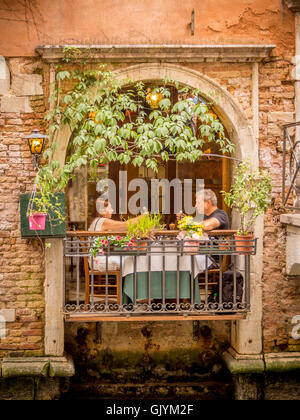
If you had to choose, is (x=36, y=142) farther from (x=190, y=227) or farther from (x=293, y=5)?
(x=293, y=5)

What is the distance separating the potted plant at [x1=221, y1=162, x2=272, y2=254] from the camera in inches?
213

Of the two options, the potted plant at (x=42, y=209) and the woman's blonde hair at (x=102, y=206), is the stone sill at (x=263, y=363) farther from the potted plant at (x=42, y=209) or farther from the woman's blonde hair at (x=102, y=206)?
the potted plant at (x=42, y=209)

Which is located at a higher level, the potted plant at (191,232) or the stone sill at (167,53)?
the stone sill at (167,53)

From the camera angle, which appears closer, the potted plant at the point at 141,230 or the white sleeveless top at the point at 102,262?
the potted plant at the point at 141,230

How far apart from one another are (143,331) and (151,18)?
3736mm

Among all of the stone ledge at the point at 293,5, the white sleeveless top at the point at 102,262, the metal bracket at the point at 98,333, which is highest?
the stone ledge at the point at 293,5

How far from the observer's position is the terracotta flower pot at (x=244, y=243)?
211 inches

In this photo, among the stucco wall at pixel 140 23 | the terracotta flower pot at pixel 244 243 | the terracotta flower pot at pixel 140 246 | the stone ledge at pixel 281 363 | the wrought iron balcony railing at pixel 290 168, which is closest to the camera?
the terracotta flower pot at pixel 140 246

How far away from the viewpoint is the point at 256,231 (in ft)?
19.0

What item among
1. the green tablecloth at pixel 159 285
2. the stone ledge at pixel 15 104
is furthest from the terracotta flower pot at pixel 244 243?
the stone ledge at pixel 15 104

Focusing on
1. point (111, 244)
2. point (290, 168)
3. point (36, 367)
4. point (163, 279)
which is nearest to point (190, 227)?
point (163, 279)

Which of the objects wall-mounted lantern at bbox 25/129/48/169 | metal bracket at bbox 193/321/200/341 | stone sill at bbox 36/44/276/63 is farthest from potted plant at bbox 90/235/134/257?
stone sill at bbox 36/44/276/63

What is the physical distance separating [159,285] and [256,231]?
1.33 metres
